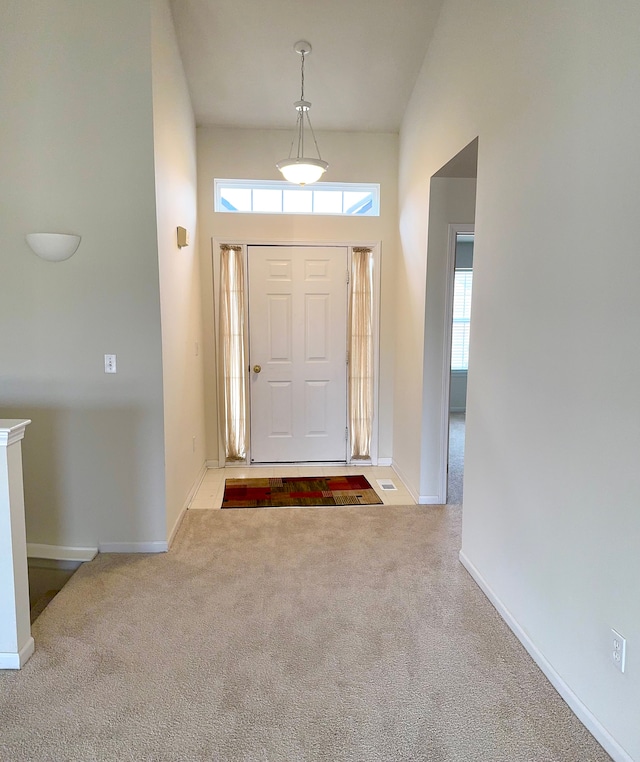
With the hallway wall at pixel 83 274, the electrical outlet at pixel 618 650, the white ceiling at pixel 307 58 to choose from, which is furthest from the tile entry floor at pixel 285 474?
the white ceiling at pixel 307 58

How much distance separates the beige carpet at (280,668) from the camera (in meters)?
1.66

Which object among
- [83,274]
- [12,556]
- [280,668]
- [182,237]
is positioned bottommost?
[280,668]

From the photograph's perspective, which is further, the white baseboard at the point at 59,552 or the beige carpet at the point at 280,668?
the white baseboard at the point at 59,552

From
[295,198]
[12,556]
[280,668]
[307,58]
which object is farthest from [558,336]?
[295,198]

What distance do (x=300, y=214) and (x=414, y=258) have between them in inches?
45.1

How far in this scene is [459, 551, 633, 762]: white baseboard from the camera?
62.8 inches

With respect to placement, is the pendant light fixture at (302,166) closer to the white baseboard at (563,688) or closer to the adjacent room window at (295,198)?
the adjacent room window at (295,198)

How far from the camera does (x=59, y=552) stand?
115 inches

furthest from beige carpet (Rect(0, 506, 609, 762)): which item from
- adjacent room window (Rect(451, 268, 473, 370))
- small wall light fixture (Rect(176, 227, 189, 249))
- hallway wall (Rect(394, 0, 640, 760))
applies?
adjacent room window (Rect(451, 268, 473, 370))

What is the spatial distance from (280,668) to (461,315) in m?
6.20

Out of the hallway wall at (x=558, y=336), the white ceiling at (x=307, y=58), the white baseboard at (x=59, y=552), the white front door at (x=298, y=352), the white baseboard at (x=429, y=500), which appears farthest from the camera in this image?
the white front door at (x=298, y=352)

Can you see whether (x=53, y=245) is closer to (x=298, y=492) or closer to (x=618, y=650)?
(x=298, y=492)

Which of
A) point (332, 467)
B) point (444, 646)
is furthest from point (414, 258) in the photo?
point (444, 646)

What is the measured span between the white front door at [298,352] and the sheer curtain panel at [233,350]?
0.30ft
